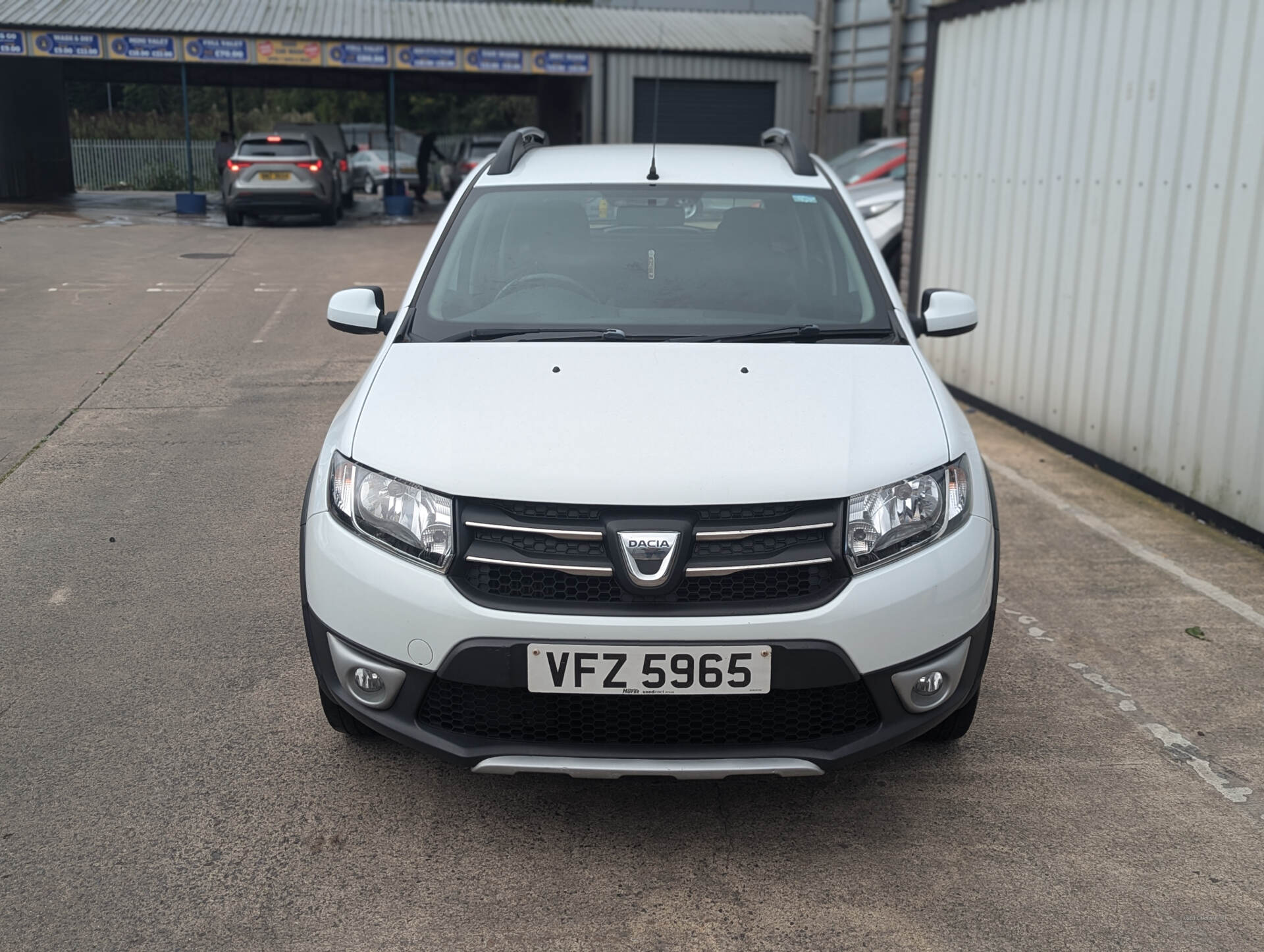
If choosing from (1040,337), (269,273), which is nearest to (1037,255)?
(1040,337)

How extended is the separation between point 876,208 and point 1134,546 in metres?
7.02

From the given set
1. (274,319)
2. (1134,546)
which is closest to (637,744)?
(1134,546)

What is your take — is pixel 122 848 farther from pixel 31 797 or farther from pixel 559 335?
pixel 559 335

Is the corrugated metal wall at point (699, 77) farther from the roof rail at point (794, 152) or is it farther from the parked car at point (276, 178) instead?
the roof rail at point (794, 152)

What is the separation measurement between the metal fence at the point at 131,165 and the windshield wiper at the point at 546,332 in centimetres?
3349

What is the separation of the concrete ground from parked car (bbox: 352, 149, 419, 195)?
3164 cm

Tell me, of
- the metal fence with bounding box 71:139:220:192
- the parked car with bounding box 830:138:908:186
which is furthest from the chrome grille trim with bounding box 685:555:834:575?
the metal fence with bounding box 71:139:220:192

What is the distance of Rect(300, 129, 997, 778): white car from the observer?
2.73 meters

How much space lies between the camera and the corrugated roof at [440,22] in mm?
25391

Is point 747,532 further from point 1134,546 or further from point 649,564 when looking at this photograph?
point 1134,546

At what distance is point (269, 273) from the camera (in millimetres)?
14578

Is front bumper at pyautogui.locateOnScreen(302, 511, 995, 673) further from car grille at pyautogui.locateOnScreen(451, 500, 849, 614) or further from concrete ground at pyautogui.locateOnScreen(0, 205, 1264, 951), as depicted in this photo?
concrete ground at pyautogui.locateOnScreen(0, 205, 1264, 951)

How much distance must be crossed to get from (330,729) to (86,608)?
1410 mm

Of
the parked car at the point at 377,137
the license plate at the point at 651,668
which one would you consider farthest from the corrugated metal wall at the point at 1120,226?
the parked car at the point at 377,137
